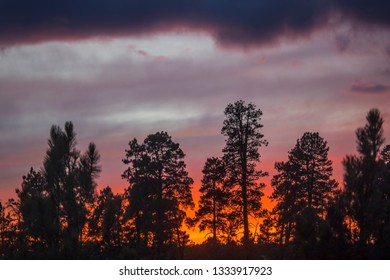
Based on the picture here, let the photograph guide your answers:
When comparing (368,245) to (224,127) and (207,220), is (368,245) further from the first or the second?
(207,220)

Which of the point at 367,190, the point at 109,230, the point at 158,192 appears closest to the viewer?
the point at 367,190

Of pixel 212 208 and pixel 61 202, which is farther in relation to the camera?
pixel 212 208

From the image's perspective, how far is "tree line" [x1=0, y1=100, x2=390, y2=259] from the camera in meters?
23.2

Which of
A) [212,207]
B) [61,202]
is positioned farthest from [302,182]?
A: [61,202]

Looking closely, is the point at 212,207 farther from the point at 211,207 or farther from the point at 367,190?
the point at 367,190

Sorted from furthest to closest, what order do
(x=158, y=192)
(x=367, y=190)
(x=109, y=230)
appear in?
(x=158, y=192), (x=109, y=230), (x=367, y=190)

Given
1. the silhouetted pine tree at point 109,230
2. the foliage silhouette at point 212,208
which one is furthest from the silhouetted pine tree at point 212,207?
the silhouetted pine tree at point 109,230

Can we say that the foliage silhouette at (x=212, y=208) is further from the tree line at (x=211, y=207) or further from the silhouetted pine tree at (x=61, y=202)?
the silhouetted pine tree at (x=61, y=202)

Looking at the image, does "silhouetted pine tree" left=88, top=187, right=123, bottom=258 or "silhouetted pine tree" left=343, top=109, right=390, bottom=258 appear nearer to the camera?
"silhouetted pine tree" left=343, top=109, right=390, bottom=258

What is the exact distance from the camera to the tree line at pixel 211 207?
2317 centimetres

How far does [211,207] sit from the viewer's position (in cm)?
4259

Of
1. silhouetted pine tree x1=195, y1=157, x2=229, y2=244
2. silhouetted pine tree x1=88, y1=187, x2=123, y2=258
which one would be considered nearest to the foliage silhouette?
silhouetted pine tree x1=195, y1=157, x2=229, y2=244

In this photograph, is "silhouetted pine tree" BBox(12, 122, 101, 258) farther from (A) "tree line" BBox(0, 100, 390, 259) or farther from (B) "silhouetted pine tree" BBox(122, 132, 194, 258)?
(B) "silhouetted pine tree" BBox(122, 132, 194, 258)
